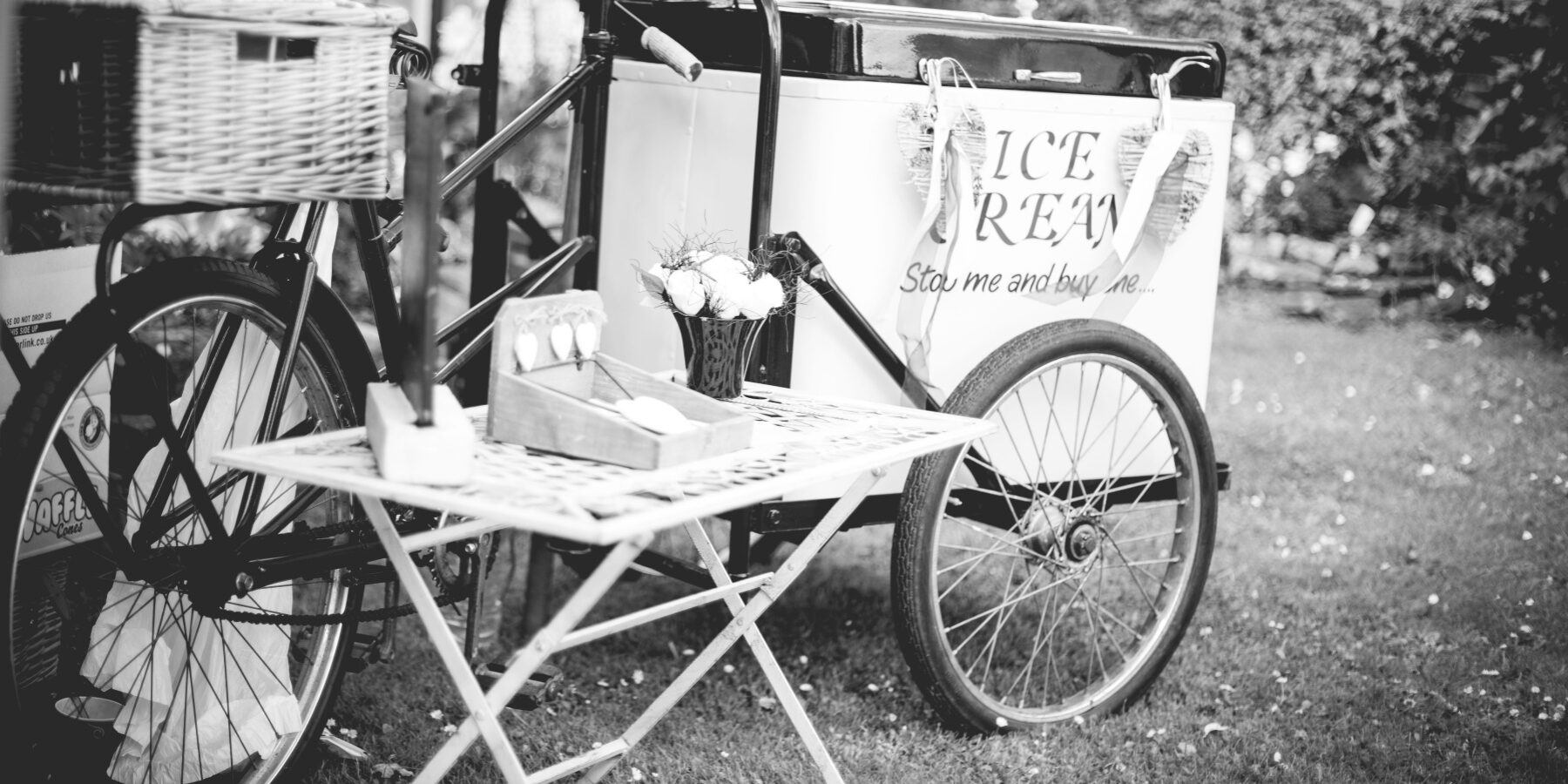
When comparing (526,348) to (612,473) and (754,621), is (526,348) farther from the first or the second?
(754,621)

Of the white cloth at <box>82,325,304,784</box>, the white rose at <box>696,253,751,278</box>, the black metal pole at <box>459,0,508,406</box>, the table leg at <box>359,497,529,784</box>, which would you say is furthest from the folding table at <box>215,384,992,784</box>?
the black metal pole at <box>459,0,508,406</box>

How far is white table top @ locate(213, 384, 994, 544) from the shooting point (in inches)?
64.6

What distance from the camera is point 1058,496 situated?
9.99ft

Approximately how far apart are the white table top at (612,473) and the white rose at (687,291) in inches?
7.6

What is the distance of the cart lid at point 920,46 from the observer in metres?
2.46

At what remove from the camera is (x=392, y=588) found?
2.44 m

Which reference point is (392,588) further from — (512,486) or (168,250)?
(168,250)

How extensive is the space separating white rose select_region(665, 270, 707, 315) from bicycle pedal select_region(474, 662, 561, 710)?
2.34 feet

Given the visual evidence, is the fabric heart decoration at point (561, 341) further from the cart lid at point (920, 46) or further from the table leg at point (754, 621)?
the cart lid at point (920, 46)

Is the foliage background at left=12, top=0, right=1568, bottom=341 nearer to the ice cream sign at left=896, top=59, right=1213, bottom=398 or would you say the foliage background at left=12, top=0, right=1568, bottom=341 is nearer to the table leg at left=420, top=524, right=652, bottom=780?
the ice cream sign at left=896, top=59, right=1213, bottom=398

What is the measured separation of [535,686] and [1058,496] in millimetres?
1209

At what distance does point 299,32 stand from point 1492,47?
5.83 metres

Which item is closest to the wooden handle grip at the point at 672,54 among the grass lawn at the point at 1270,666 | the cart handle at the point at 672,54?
the cart handle at the point at 672,54

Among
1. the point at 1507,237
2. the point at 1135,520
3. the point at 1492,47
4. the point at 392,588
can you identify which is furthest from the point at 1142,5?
the point at 392,588
